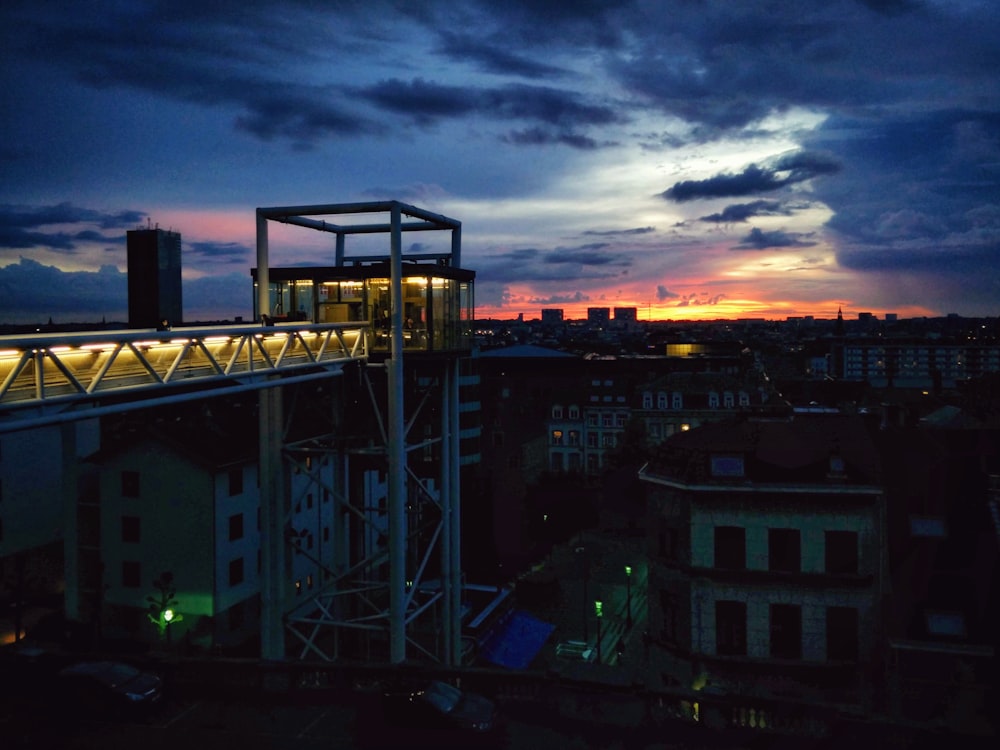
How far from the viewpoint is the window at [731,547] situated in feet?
79.8

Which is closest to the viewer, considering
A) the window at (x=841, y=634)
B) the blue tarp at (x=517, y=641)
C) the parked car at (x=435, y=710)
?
the parked car at (x=435, y=710)

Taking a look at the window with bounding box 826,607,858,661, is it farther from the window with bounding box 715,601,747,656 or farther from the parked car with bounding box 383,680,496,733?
the parked car with bounding box 383,680,496,733

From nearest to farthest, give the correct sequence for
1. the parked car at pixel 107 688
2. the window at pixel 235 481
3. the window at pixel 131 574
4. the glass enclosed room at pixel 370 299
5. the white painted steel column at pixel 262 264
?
1. the parked car at pixel 107 688
2. the white painted steel column at pixel 262 264
3. the glass enclosed room at pixel 370 299
4. the window at pixel 235 481
5. the window at pixel 131 574

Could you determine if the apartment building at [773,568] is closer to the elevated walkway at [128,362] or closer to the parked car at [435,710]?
the parked car at [435,710]

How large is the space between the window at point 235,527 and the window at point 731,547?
23180mm

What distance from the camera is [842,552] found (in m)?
23.7

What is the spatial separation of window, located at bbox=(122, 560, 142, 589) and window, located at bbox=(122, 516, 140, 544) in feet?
3.39

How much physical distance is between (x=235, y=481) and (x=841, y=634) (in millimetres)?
26658

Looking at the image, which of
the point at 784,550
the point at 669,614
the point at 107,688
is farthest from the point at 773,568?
the point at 107,688

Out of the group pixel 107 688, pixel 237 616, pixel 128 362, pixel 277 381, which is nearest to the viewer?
pixel 128 362

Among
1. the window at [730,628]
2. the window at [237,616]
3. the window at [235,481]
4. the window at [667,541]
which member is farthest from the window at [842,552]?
the window at [237,616]

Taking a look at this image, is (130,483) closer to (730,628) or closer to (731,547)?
(731,547)

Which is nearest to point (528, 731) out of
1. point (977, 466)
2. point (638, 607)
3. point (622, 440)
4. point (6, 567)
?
point (977, 466)

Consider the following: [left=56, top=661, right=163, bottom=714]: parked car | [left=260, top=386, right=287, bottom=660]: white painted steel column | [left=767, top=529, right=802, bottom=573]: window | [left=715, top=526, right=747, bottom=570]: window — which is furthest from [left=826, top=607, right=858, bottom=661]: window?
[left=56, top=661, right=163, bottom=714]: parked car
